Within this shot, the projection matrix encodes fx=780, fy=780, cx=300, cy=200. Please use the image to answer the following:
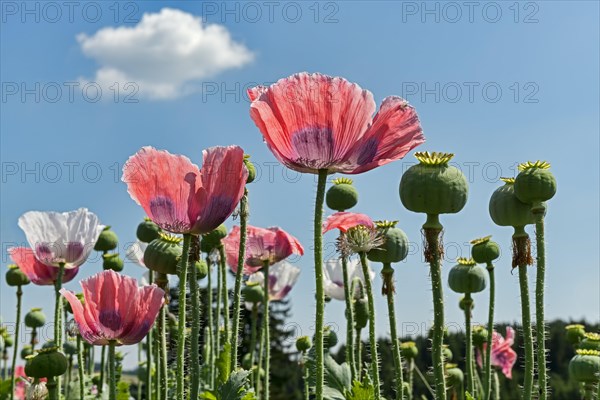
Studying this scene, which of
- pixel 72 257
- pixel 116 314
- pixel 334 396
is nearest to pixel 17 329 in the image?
Result: pixel 72 257

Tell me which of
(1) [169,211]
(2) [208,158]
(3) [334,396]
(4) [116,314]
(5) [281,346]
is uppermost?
(2) [208,158]

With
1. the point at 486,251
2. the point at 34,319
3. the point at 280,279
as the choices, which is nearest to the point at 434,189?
the point at 486,251

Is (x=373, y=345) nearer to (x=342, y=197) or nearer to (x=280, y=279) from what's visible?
(x=342, y=197)

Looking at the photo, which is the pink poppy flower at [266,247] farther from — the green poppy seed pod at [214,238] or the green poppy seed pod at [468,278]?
the green poppy seed pod at [468,278]

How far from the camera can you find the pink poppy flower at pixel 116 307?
2734mm

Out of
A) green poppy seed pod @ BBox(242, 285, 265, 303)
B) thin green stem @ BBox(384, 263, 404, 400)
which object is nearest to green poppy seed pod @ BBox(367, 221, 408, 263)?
thin green stem @ BBox(384, 263, 404, 400)

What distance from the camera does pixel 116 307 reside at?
2.76 m

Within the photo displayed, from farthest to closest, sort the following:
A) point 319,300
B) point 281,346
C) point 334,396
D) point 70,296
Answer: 1. point 281,346
2. point 334,396
3. point 70,296
4. point 319,300

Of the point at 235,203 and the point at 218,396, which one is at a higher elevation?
the point at 235,203

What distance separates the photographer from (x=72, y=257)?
13.1 ft

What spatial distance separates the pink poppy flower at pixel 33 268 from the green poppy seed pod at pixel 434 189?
2704 mm

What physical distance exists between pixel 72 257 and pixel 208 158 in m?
1.91

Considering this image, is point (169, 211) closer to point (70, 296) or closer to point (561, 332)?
point (70, 296)

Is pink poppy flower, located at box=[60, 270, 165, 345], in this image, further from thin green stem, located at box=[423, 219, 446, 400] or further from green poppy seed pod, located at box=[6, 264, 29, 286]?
green poppy seed pod, located at box=[6, 264, 29, 286]
